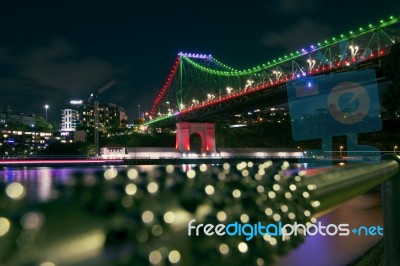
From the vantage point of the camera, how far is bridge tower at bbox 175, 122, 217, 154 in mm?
59281

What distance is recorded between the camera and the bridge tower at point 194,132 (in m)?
59.3

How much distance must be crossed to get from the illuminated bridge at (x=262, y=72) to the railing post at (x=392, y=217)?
35126 millimetres

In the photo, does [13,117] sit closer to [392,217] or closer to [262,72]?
[262,72]

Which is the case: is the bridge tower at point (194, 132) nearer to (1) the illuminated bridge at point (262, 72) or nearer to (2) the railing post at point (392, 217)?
(1) the illuminated bridge at point (262, 72)

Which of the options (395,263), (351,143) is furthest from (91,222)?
(351,143)

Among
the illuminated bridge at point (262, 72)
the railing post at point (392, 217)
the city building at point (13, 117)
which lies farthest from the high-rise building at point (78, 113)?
the railing post at point (392, 217)

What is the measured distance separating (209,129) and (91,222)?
202 ft

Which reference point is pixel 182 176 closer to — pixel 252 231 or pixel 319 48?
pixel 252 231

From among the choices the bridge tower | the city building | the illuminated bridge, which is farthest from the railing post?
the city building

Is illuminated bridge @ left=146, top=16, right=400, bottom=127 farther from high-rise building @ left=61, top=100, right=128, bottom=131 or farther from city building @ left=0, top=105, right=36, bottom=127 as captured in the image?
high-rise building @ left=61, top=100, right=128, bottom=131

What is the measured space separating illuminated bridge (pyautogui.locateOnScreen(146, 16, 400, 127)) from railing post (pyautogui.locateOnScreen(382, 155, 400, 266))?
35126 millimetres

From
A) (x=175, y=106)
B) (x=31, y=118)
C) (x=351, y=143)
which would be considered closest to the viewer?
(x=351, y=143)

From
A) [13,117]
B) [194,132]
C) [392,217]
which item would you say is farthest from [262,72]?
[13,117]

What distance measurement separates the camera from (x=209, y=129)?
62.0 metres
